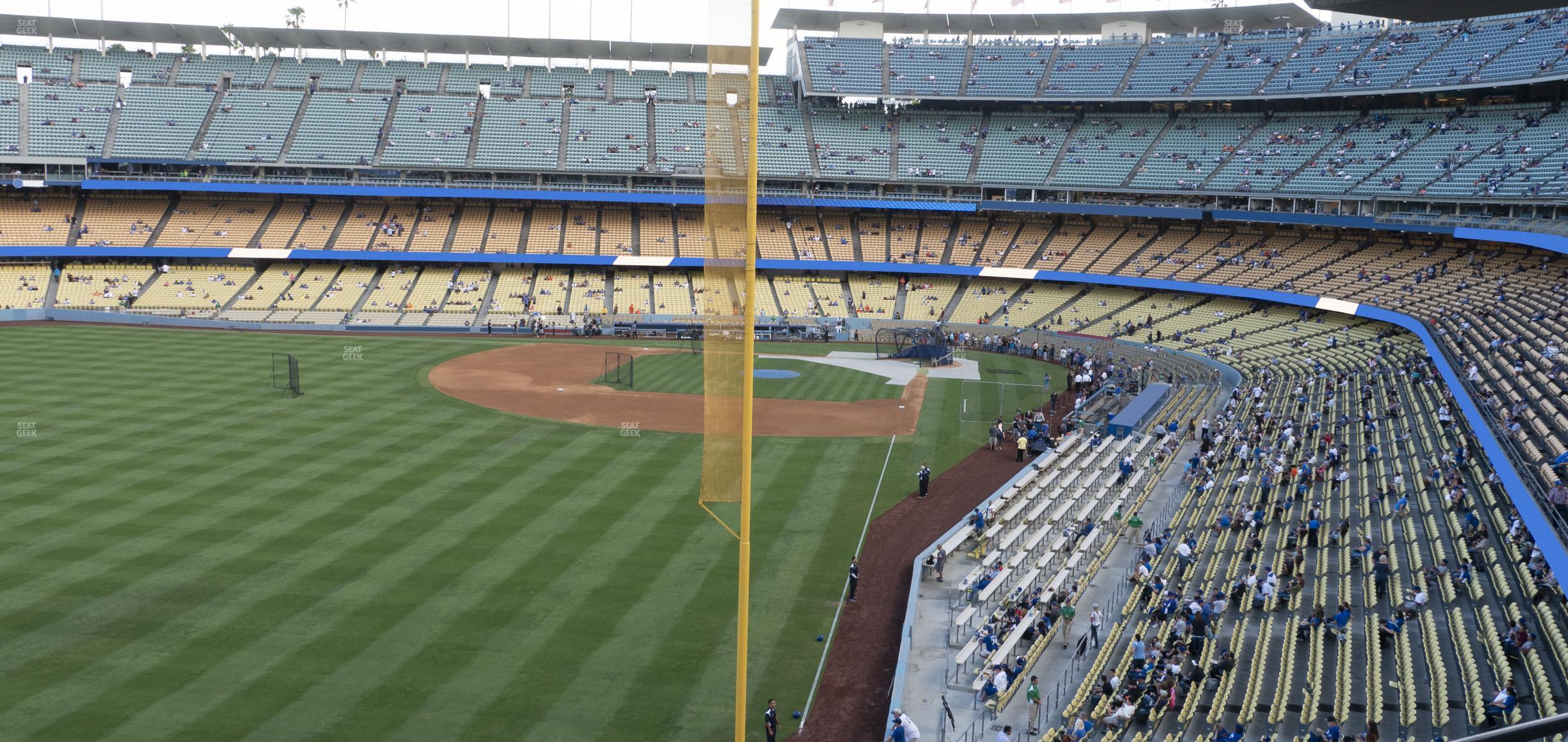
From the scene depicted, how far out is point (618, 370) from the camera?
45750mm

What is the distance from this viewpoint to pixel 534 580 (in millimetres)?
20641

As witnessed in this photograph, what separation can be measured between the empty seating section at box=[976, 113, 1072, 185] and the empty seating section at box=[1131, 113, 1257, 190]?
6550mm

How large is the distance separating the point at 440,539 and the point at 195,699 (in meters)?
7.47

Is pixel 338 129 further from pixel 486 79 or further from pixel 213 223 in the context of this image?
pixel 486 79

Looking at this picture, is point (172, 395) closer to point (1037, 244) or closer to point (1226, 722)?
point (1226, 722)

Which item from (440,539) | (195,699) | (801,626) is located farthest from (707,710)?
(440,539)

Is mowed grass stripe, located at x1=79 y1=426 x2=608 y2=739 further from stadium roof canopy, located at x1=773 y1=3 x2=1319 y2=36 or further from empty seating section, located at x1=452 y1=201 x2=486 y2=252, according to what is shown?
stadium roof canopy, located at x1=773 y1=3 x2=1319 y2=36

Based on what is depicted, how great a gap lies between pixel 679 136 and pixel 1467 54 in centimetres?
4839

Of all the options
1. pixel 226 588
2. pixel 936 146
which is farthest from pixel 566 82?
pixel 226 588

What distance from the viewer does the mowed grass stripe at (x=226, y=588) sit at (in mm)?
16031

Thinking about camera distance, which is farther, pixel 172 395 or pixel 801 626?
pixel 172 395

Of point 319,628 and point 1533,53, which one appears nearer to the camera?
point 319,628

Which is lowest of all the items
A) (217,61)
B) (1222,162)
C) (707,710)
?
(707,710)

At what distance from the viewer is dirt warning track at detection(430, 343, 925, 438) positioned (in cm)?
3603
